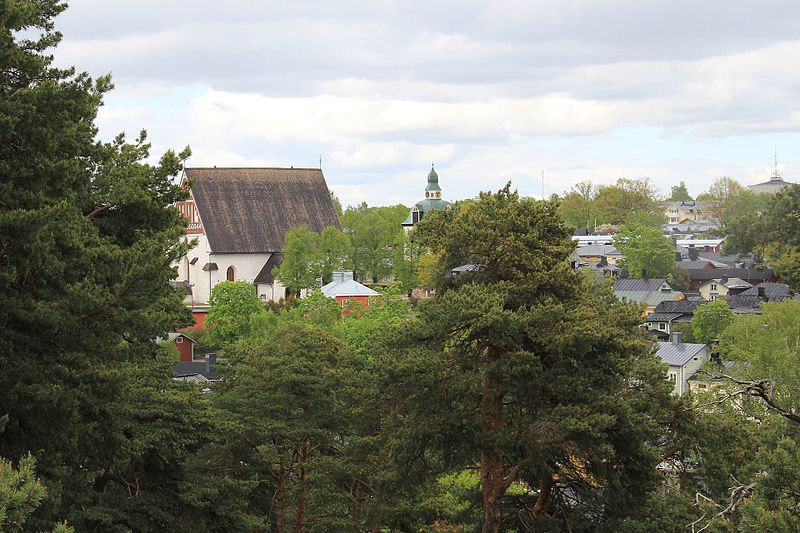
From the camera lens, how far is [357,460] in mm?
26766

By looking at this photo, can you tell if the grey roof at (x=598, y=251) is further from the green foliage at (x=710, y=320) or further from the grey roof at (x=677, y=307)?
the green foliage at (x=710, y=320)

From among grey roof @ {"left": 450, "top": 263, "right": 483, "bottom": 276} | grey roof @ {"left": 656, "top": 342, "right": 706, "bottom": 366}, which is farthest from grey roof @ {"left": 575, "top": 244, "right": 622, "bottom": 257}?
grey roof @ {"left": 450, "top": 263, "right": 483, "bottom": 276}

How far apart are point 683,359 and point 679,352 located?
3.50 ft

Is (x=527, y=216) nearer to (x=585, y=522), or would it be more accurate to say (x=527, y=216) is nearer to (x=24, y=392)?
(x=585, y=522)

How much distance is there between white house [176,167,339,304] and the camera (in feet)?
286

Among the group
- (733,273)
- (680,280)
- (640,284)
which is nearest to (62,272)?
(640,284)

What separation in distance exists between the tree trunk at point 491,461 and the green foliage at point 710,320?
47220mm

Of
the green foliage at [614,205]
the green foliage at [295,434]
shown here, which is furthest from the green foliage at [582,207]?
the green foliage at [295,434]

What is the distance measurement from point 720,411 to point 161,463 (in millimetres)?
11198

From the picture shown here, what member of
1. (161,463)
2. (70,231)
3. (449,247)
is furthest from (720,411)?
(70,231)

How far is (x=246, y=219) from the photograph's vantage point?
89625 mm

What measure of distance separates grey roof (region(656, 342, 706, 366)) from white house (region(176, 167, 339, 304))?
104 feet

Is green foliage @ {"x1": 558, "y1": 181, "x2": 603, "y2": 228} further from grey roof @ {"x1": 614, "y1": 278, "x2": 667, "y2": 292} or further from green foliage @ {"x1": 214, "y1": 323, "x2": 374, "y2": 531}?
green foliage @ {"x1": 214, "y1": 323, "x2": 374, "y2": 531}

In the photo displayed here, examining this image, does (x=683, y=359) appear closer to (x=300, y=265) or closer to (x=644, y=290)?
(x=644, y=290)
